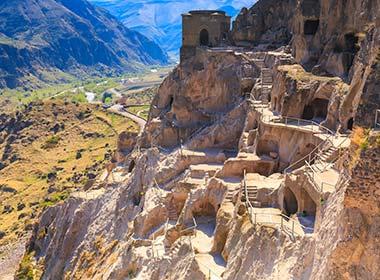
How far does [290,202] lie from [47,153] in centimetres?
8681

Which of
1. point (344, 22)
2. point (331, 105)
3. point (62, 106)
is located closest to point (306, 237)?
point (331, 105)

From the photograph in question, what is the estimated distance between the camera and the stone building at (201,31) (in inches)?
2098

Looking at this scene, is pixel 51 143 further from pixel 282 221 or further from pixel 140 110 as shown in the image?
pixel 282 221

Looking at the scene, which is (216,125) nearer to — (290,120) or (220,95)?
(220,95)

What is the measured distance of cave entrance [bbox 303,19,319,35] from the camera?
42.2m

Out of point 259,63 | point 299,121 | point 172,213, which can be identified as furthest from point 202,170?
point 259,63

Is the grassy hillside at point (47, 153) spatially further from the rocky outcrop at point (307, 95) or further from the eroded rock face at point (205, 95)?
the rocky outcrop at point (307, 95)

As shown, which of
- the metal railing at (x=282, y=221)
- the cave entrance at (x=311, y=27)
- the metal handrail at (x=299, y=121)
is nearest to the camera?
the metal railing at (x=282, y=221)

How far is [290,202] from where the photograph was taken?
27.0 m

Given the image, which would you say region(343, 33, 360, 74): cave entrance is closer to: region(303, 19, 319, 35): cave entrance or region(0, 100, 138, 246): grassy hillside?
region(303, 19, 319, 35): cave entrance

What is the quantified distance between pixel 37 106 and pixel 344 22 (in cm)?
10174

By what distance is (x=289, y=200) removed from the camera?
2706cm

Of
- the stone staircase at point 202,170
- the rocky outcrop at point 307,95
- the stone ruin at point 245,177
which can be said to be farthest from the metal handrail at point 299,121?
the stone staircase at point 202,170

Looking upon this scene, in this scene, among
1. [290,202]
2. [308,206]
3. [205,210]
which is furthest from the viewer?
[205,210]
